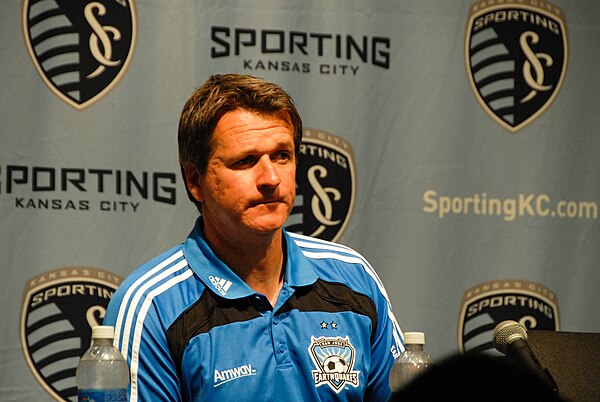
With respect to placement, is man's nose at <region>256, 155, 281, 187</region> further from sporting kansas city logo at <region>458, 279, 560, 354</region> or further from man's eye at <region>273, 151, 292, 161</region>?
sporting kansas city logo at <region>458, 279, 560, 354</region>

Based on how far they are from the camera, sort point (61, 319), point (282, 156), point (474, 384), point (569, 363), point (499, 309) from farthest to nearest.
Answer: point (499, 309)
point (61, 319)
point (282, 156)
point (569, 363)
point (474, 384)

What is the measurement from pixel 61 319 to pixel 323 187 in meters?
0.94

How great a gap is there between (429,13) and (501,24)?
0.27 metres

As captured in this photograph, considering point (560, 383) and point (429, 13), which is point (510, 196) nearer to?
point (429, 13)

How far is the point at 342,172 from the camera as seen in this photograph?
3.05 m

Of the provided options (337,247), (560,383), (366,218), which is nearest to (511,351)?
(560,383)

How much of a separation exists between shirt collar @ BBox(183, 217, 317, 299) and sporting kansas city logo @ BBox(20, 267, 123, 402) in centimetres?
83

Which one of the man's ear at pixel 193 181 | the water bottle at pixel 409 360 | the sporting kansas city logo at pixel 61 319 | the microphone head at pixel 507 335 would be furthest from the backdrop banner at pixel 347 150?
the microphone head at pixel 507 335

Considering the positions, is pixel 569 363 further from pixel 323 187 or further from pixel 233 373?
pixel 323 187

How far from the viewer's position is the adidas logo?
1996mm

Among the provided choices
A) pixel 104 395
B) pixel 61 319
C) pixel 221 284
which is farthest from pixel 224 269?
pixel 61 319

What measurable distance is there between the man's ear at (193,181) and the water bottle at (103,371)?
43cm

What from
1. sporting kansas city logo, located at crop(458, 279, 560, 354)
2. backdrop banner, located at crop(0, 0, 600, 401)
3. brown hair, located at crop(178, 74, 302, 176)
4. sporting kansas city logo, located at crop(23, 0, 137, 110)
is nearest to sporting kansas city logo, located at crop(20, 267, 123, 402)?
backdrop banner, located at crop(0, 0, 600, 401)

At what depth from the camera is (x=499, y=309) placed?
315 cm
